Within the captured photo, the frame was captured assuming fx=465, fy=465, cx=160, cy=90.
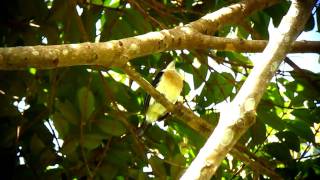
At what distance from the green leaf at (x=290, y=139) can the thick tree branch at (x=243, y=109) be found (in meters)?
1.04

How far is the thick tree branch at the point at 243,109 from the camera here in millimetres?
1147

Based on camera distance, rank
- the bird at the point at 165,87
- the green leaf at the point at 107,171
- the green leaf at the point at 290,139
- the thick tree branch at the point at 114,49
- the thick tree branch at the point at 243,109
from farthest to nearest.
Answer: the bird at the point at 165,87 < the green leaf at the point at 290,139 < the green leaf at the point at 107,171 < the thick tree branch at the point at 114,49 < the thick tree branch at the point at 243,109

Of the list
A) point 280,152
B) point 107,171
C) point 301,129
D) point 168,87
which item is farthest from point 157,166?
point 168,87

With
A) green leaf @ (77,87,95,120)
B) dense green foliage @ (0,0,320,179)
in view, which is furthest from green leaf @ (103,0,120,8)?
green leaf @ (77,87,95,120)

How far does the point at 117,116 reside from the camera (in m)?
2.68

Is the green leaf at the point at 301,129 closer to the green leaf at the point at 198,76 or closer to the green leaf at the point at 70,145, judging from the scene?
the green leaf at the point at 198,76

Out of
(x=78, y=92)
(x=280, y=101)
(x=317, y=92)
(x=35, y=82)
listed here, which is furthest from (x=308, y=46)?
(x=35, y=82)

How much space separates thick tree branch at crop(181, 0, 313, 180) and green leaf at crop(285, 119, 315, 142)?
1.06m

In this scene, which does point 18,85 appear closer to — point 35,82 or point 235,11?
point 35,82

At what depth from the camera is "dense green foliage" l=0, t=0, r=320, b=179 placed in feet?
8.50

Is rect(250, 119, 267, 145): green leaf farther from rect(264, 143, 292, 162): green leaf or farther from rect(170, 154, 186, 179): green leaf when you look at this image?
rect(170, 154, 186, 179): green leaf

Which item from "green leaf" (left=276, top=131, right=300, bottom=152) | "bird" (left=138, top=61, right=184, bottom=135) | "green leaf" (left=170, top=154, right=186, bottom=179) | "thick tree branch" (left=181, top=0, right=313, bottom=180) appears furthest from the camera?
"bird" (left=138, top=61, right=184, bottom=135)

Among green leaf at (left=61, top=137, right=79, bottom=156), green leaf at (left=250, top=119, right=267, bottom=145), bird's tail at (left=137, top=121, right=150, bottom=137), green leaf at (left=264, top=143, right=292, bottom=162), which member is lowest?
green leaf at (left=61, top=137, right=79, bottom=156)

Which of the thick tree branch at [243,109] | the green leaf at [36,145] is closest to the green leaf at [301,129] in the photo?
the thick tree branch at [243,109]
